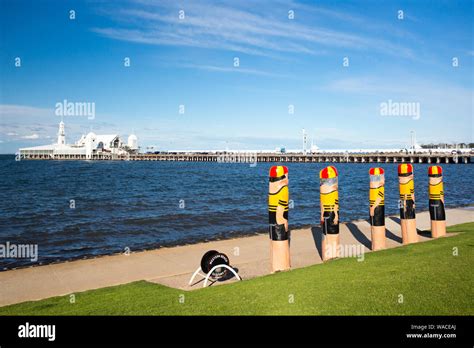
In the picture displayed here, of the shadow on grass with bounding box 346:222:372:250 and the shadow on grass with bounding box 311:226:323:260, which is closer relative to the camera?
the shadow on grass with bounding box 311:226:323:260

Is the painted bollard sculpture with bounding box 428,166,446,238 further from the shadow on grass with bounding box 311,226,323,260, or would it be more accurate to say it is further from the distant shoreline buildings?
the distant shoreline buildings

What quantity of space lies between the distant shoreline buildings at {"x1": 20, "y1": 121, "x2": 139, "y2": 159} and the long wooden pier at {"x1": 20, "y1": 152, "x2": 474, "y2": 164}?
1249 millimetres

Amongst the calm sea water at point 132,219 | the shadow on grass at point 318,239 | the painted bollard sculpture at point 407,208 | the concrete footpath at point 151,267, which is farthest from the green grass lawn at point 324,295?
the calm sea water at point 132,219

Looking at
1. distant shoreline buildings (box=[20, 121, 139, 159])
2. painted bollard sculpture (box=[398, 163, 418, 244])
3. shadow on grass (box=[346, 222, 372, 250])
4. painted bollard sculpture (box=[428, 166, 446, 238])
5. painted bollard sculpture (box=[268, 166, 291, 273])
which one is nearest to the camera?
painted bollard sculpture (box=[268, 166, 291, 273])

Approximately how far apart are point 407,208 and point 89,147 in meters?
162

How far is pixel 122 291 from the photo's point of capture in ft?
25.1

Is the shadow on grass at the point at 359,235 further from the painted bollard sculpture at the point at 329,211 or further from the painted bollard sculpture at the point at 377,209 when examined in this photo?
the painted bollard sculpture at the point at 329,211

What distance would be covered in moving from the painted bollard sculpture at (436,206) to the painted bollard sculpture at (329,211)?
14.3ft

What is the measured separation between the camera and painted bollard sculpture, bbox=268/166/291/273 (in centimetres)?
906

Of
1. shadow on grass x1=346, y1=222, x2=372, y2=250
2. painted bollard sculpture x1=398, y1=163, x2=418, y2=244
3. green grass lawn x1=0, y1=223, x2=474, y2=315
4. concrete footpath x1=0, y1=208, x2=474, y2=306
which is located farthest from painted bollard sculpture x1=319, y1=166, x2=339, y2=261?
painted bollard sculpture x1=398, y1=163, x2=418, y2=244

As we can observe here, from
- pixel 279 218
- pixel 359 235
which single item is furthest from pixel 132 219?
pixel 279 218

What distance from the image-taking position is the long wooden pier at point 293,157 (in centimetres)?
9612
